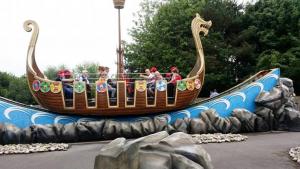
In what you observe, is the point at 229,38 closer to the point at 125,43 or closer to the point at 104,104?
the point at 125,43

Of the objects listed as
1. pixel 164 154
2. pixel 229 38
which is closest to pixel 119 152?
pixel 164 154

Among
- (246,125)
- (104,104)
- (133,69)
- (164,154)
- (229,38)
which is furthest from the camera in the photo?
(133,69)

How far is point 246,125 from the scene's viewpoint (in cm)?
1141

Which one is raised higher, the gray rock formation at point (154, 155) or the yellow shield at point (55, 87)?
the yellow shield at point (55, 87)

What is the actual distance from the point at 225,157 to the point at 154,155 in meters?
3.59

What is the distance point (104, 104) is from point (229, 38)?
17.2 m

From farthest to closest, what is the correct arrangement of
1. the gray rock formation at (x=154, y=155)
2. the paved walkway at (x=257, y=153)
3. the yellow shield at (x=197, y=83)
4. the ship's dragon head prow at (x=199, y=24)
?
the ship's dragon head prow at (x=199, y=24) → the yellow shield at (x=197, y=83) → the paved walkway at (x=257, y=153) → the gray rock formation at (x=154, y=155)

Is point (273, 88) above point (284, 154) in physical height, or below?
above

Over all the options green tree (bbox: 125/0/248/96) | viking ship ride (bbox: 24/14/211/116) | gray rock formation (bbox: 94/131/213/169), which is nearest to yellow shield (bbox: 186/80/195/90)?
viking ship ride (bbox: 24/14/211/116)

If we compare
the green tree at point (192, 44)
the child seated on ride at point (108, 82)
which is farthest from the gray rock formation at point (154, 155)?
the green tree at point (192, 44)

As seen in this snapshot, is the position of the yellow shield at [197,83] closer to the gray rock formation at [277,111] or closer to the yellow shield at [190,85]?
the yellow shield at [190,85]

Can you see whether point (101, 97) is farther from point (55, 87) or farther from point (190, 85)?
point (190, 85)

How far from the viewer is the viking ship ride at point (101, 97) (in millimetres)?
10453

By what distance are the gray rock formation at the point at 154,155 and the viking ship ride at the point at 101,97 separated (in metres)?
5.93
